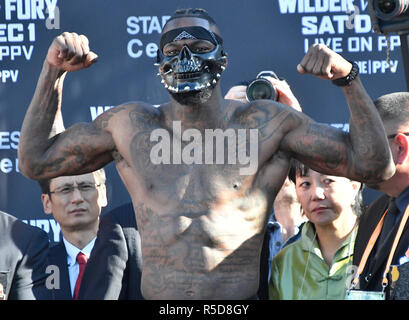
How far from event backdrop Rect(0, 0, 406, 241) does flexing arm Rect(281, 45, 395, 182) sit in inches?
57.9

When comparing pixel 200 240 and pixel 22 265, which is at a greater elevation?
pixel 200 240

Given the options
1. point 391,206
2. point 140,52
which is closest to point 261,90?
point 391,206

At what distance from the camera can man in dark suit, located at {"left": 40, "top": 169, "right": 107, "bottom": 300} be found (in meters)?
4.40

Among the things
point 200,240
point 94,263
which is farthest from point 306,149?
point 94,263

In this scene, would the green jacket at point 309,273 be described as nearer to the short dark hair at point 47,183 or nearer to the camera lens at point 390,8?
the camera lens at point 390,8

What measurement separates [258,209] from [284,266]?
0.70 meters

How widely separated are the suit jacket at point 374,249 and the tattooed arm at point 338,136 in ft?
1.14

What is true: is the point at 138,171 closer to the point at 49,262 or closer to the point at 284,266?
the point at 284,266

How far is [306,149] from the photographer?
3.26m

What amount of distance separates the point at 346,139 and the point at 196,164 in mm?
583

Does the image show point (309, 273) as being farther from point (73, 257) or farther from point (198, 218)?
point (73, 257)

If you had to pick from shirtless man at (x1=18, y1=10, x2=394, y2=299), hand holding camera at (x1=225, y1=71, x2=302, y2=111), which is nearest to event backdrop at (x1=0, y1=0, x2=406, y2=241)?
hand holding camera at (x1=225, y1=71, x2=302, y2=111)

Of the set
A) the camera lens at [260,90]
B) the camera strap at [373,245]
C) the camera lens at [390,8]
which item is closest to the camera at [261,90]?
the camera lens at [260,90]
